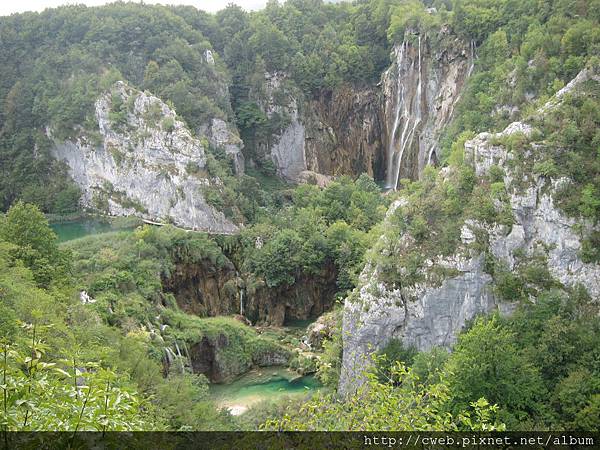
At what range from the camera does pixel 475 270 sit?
25828 mm

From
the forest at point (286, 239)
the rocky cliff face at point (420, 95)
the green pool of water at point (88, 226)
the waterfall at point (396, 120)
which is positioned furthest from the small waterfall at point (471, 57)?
the green pool of water at point (88, 226)

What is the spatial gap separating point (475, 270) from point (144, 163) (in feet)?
122

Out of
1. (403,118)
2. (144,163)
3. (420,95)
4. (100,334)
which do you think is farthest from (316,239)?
(100,334)

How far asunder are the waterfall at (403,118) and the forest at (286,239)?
3.17m

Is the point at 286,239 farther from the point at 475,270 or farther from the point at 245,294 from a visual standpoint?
the point at 475,270

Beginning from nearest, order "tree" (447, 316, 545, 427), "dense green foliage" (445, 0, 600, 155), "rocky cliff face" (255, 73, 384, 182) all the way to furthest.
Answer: "tree" (447, 316, 545, 427) → "dense green foliage" (445, 0, 600, 155) → "rocky cliff face" (255, 73, 384, 182)

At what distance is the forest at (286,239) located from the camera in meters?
15.2

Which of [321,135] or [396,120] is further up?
[396,120]

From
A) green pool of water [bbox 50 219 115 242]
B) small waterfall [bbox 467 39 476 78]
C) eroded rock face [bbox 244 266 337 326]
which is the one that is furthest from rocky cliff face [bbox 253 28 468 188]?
green pool of water [bbox 50 219 115 242]

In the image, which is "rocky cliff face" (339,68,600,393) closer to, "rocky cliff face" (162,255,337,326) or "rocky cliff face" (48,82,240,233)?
"rocky cliff face" (162,255,337,326)

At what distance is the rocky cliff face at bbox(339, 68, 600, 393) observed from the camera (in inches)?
984

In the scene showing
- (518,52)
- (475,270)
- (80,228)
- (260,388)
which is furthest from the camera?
(80,228)

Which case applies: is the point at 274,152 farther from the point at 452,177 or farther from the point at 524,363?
the point at 524,363

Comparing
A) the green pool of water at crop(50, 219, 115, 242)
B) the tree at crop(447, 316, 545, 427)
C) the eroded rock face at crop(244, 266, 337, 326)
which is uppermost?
the green pool of water at crop(50, 219, 115, 242)
